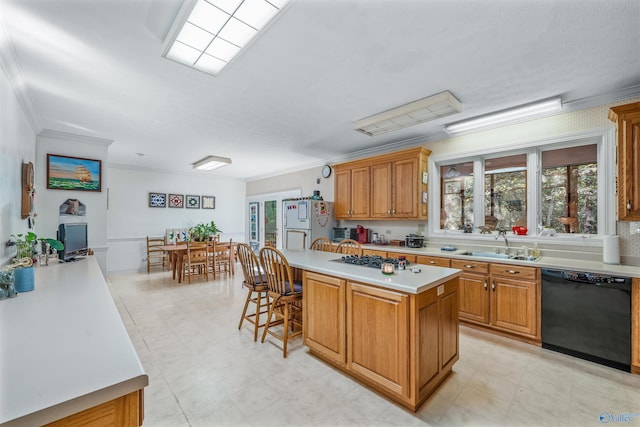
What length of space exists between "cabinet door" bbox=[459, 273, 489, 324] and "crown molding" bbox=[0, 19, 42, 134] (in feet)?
15.1

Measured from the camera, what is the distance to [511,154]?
3605 millimetres

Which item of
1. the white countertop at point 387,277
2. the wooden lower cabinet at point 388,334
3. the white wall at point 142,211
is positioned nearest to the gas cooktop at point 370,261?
the white countertop at point 387,277

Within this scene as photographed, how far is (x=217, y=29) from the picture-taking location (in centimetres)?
180

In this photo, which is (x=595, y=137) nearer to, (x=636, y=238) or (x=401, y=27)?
(x=636, y=238)

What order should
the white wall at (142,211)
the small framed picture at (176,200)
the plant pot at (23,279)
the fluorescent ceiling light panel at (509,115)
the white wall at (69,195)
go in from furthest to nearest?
the small framed picture at (176,200) → the white wall at (142,211) → the white wall at (69,195) → the fluorescent ceiling light panel at (509,115) → the plant pot at (23,279)

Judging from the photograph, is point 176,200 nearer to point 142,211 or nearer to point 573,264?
point 142,211

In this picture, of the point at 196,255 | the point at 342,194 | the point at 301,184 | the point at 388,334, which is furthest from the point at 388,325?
the point at 301,184

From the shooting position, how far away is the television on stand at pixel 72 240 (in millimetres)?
3094

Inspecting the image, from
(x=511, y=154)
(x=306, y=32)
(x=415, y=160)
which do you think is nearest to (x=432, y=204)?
(x=415, y=160)

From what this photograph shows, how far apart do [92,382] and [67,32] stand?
7.47 feet

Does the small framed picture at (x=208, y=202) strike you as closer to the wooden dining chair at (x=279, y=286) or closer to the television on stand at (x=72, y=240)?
the television on stand at (x=72, y=240)

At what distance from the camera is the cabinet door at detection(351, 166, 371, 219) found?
473 cm

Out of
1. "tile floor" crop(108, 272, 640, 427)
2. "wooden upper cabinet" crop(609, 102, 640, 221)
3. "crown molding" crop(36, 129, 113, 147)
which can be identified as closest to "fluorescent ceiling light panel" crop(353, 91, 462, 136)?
"wooden upper cabinet" crop(609, 102, 640, 221)

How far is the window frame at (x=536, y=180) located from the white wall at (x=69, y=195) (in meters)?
5.09
